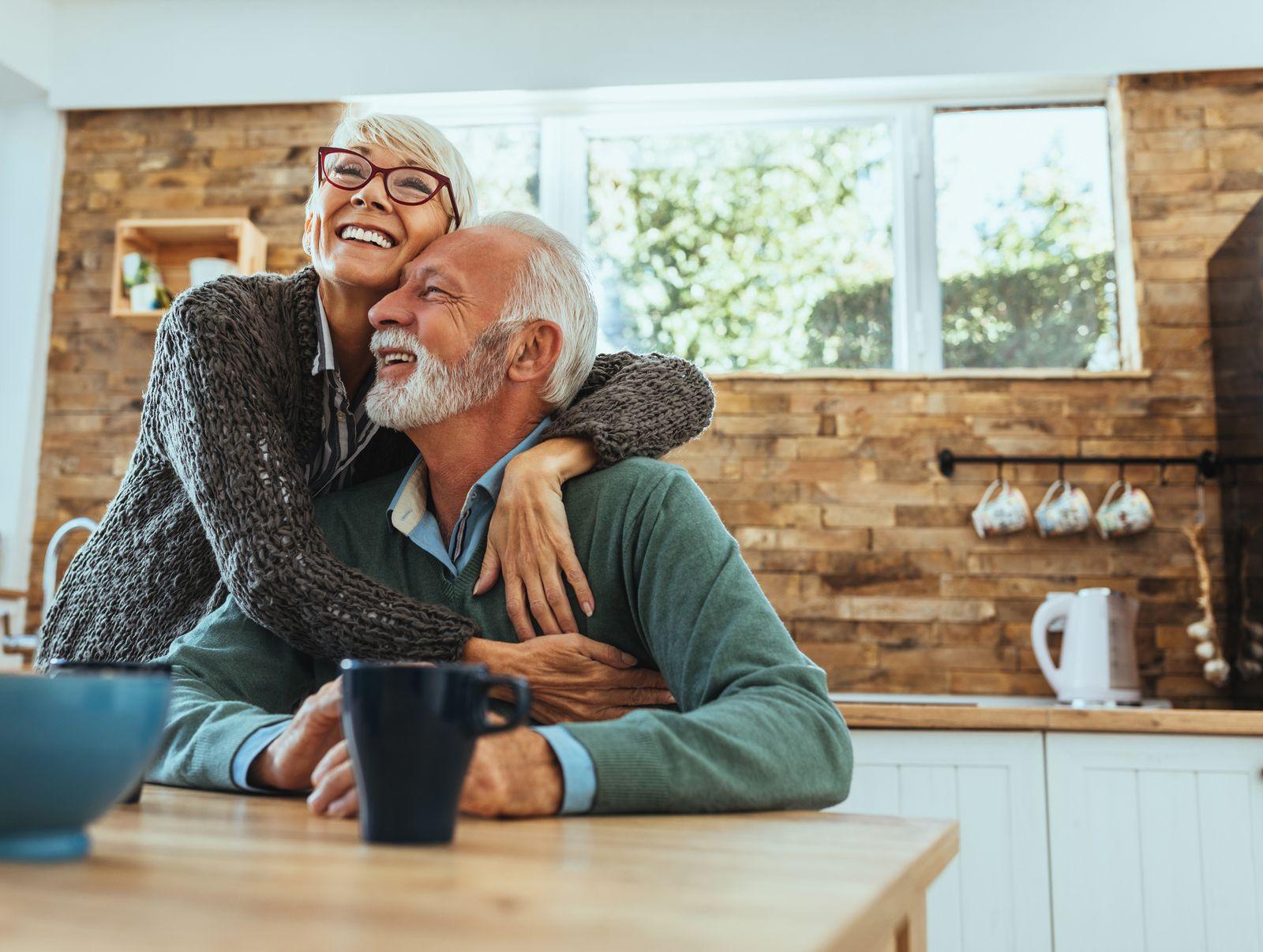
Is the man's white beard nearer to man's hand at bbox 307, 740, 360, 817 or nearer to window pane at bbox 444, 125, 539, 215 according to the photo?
man's hand at bbox 307, 740, 360, 817

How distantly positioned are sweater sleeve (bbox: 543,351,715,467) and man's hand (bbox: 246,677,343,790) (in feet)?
1.53

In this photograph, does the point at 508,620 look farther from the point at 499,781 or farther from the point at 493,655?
the point at 499,781

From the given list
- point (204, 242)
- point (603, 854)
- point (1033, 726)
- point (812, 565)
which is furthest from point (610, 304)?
point (603, 854)

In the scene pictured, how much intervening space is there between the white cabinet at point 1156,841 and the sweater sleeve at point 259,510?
5.38ft

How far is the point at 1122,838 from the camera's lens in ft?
7.36

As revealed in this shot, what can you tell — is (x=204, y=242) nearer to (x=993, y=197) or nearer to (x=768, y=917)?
(x=993, y=197)

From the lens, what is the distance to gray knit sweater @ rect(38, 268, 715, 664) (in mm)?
1075

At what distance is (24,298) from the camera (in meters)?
3.53

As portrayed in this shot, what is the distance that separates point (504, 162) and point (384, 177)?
2.28m

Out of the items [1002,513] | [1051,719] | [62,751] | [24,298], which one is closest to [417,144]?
[62,751]

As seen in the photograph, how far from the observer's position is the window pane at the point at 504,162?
3570 mm

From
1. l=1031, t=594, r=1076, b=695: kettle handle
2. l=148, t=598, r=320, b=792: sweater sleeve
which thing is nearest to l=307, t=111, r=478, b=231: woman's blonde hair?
l=148, t=598, r=320, b=792: sweater sleeve

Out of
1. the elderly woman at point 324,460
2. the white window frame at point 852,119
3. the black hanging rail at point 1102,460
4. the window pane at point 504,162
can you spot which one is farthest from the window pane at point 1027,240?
the elderly woman at point 324,460

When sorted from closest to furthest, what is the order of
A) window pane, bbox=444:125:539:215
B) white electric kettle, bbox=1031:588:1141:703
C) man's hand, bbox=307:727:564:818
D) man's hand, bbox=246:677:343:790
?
man's hand, bbox=307:727:564:818 → man's hand, bbox=246:677:343:790 → white electric kettle, bbox=1031:588:1141:703 → window pane, bbox=444:125:539:215
